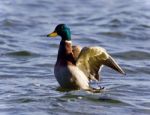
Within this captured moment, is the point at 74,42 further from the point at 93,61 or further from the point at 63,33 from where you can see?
the point at 93,61

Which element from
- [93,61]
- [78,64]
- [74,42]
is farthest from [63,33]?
[74,42]

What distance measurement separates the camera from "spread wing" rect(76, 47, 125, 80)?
12562mm

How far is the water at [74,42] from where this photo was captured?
11828 millimetres

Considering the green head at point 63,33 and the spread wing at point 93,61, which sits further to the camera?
the green head at point 63,33

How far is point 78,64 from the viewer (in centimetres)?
1290

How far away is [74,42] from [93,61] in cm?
578

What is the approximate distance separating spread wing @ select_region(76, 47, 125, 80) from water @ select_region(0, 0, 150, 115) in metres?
0.46

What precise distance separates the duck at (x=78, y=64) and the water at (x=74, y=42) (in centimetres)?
24

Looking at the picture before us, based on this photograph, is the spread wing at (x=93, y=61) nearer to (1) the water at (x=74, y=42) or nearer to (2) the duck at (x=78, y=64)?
(2) the duck at (x=78, y=64)

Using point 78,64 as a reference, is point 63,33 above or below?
above

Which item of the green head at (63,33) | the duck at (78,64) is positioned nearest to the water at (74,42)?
the duck at (78,64)

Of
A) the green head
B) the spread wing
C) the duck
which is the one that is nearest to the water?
the duck

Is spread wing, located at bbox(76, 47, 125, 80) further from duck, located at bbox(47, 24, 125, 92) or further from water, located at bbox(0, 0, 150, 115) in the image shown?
water, located at bbox(0, 0, 150, 115)

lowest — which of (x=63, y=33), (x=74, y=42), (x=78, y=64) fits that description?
(x=74, y=42)
